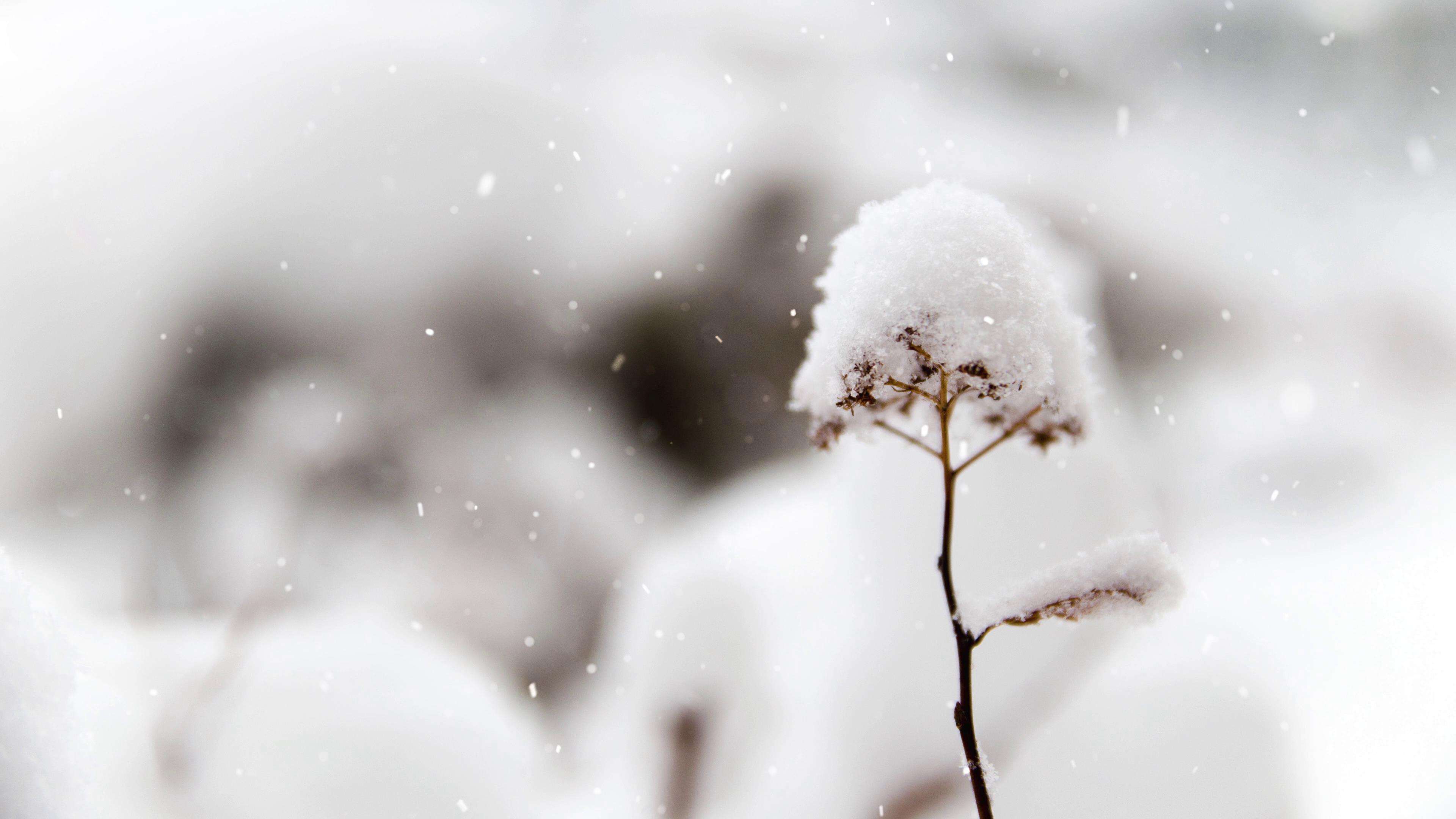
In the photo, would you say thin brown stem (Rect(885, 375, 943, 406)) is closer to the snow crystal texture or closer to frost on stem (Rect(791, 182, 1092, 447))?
frost on stem (Rect(791, 182, 1092, 447))

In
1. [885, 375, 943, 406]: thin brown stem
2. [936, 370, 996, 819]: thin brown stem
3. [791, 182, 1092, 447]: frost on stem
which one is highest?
[791, 182, 1092, 447]: frost on stem

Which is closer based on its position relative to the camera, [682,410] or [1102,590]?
[1102,590]

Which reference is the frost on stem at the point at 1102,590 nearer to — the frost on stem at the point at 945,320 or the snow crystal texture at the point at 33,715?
the frost on stem at the point at 945,320

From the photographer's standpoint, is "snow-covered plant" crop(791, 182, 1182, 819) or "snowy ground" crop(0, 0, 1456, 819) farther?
"snowy ground" crop(0, 0, 1456, 819)

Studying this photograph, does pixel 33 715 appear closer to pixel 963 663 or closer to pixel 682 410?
pixel 963 663

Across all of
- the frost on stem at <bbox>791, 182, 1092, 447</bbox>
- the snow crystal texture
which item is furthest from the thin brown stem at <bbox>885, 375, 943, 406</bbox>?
the snow crystal texture

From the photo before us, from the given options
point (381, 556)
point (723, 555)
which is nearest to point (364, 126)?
point (381, 556)

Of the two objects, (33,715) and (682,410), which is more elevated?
(682,410)

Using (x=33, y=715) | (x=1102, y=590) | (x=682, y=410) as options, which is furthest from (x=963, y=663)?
(x=682, y=410)
